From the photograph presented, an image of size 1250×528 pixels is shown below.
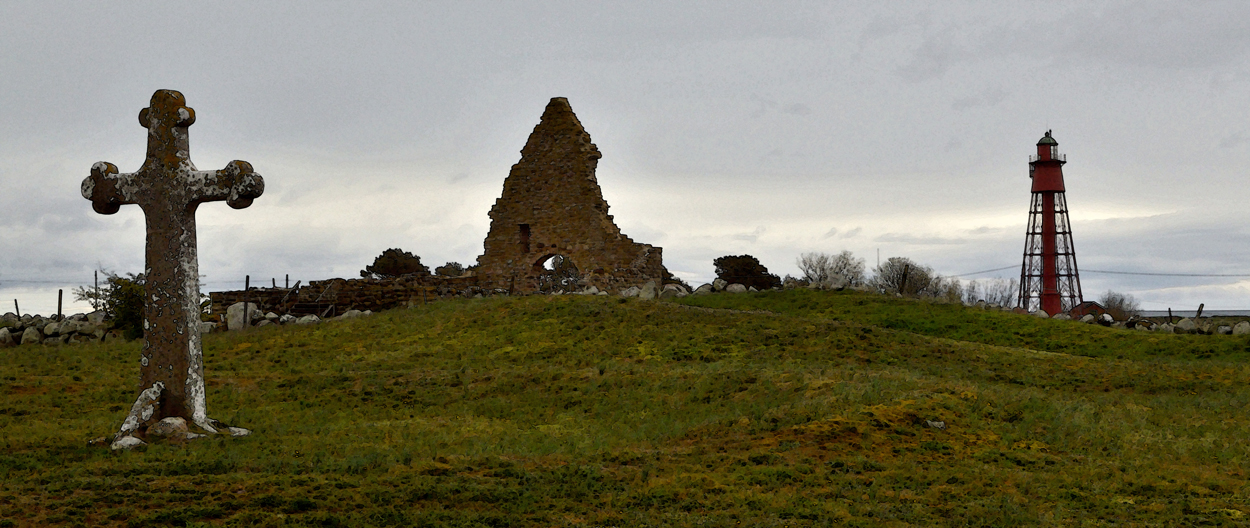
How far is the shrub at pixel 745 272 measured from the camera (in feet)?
142

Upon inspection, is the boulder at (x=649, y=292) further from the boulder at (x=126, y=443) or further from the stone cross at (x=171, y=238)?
the boulder at (x=126, y=443)

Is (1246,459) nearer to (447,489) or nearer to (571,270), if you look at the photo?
(447,489)

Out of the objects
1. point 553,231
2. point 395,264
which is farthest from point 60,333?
point 395,264

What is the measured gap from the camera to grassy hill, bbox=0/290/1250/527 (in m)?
8.91

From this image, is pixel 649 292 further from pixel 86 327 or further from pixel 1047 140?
pixel 1047 140

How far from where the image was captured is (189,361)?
1205cm

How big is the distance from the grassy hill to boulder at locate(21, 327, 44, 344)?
3.58 m

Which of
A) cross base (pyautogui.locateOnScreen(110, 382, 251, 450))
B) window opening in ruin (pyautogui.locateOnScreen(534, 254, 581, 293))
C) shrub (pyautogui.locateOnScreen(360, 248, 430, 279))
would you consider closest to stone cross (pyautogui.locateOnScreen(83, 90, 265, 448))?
cross base (pyautogui.locateOnScreen(110, 382, 251, 450))

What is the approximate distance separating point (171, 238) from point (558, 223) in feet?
78.1

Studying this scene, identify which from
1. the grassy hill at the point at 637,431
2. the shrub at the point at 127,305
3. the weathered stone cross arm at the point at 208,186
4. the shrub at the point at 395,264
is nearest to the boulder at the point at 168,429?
the grassy hill at the point at 637,431

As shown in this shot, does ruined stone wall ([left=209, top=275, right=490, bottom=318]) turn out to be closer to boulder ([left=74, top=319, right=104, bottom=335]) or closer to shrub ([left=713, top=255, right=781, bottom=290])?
boulder ([left=74, top=319, right=104, bottom=335])

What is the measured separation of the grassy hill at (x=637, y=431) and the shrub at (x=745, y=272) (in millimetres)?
18827

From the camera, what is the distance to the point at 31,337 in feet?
87.9

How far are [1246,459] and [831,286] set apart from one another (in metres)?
21.3
